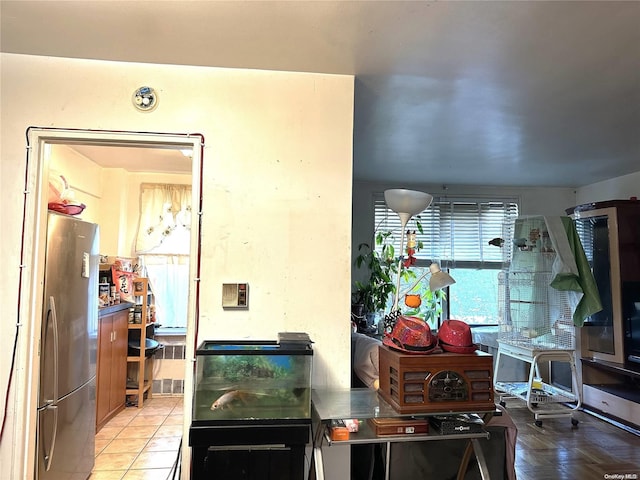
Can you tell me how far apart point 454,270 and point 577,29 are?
141 inches

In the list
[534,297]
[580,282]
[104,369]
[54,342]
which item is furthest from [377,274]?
[54,342]

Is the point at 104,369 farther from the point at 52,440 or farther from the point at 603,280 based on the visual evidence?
the point at 603,280

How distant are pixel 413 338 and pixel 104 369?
279 cm

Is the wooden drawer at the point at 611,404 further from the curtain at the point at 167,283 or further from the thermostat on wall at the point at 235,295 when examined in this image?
the curtain at the point at 167,283

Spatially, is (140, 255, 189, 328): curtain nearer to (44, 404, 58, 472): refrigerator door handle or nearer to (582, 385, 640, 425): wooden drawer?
(44, 404, 58, 472): refrigerator door handle

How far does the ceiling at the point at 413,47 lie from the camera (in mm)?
1641

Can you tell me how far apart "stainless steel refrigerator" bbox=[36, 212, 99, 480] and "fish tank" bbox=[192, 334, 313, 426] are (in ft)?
3.11

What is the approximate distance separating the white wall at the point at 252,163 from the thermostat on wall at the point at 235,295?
4cm

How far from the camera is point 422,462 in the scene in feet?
7.09

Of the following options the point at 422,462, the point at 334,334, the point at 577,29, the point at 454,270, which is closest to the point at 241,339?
the point at 334,334

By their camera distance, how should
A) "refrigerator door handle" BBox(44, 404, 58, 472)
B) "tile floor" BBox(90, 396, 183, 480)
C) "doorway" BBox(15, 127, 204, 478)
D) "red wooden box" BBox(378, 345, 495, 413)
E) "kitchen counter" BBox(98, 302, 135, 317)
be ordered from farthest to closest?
"kitchen counter" BBox(98, 302, 135, 317) → "tile floor" BBox(90, 396, 183, 480) → "refrigerator door handle" BBox(44, 404, 58, 472) → "doorway" BBox(15, 127, 204, 478) → "red wooden box" BBox(378, 345, 495, 413)

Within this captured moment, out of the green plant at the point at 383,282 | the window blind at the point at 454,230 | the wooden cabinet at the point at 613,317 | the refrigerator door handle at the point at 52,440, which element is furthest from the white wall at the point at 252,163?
the wooden cabinet at the point at 613,317

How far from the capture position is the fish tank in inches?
64.8

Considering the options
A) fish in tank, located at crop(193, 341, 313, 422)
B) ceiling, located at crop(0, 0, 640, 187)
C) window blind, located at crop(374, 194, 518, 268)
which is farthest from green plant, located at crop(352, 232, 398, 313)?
fish in tank, located at crop(193, 341, 313, 422)
